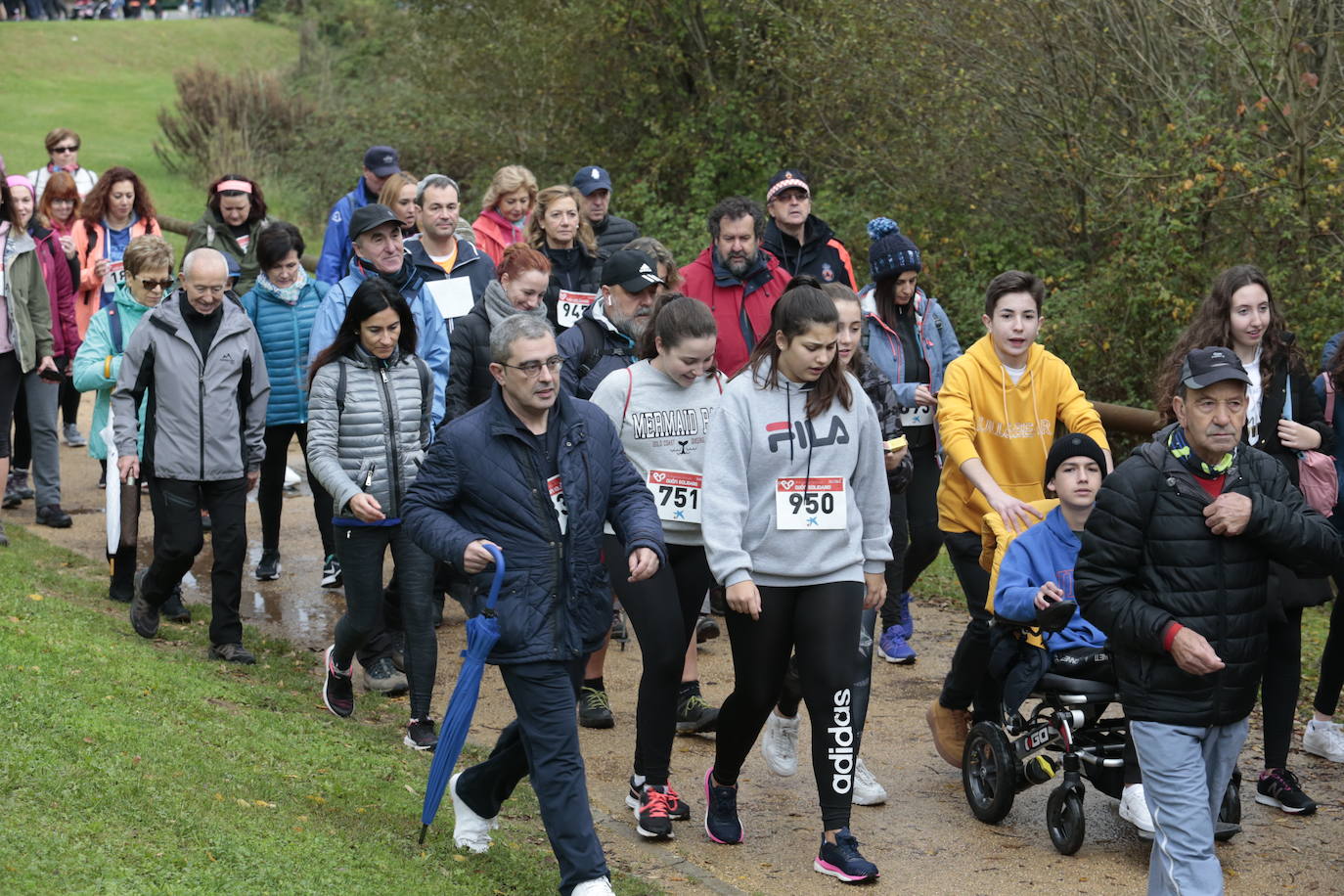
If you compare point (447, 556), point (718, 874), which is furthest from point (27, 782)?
point (718, 874)

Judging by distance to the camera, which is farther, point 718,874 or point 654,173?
point 654,173

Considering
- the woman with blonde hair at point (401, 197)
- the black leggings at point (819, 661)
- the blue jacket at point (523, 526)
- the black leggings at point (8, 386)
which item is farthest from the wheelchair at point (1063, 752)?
the black leggings at point (8, 386)

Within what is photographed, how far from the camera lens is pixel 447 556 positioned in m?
5.32

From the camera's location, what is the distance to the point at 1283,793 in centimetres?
662

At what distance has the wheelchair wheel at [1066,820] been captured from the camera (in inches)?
240

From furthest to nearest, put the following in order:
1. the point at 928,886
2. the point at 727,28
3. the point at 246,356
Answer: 1. the point at 727,28
2. the point at 246,356
3. the point at 928,886

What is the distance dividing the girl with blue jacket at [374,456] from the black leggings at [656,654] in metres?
1.21

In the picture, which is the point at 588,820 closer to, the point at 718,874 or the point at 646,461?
the point at 718,874

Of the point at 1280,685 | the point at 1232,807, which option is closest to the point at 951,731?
the point at 1232,807

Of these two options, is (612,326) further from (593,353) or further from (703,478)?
(703,478)

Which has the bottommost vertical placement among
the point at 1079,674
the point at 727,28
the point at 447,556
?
the point at 1079,674

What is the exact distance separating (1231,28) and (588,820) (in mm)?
9115

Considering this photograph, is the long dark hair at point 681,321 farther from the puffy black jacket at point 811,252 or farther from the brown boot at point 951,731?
the puffy black jacket at point 811,252

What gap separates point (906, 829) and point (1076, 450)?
1.66m
